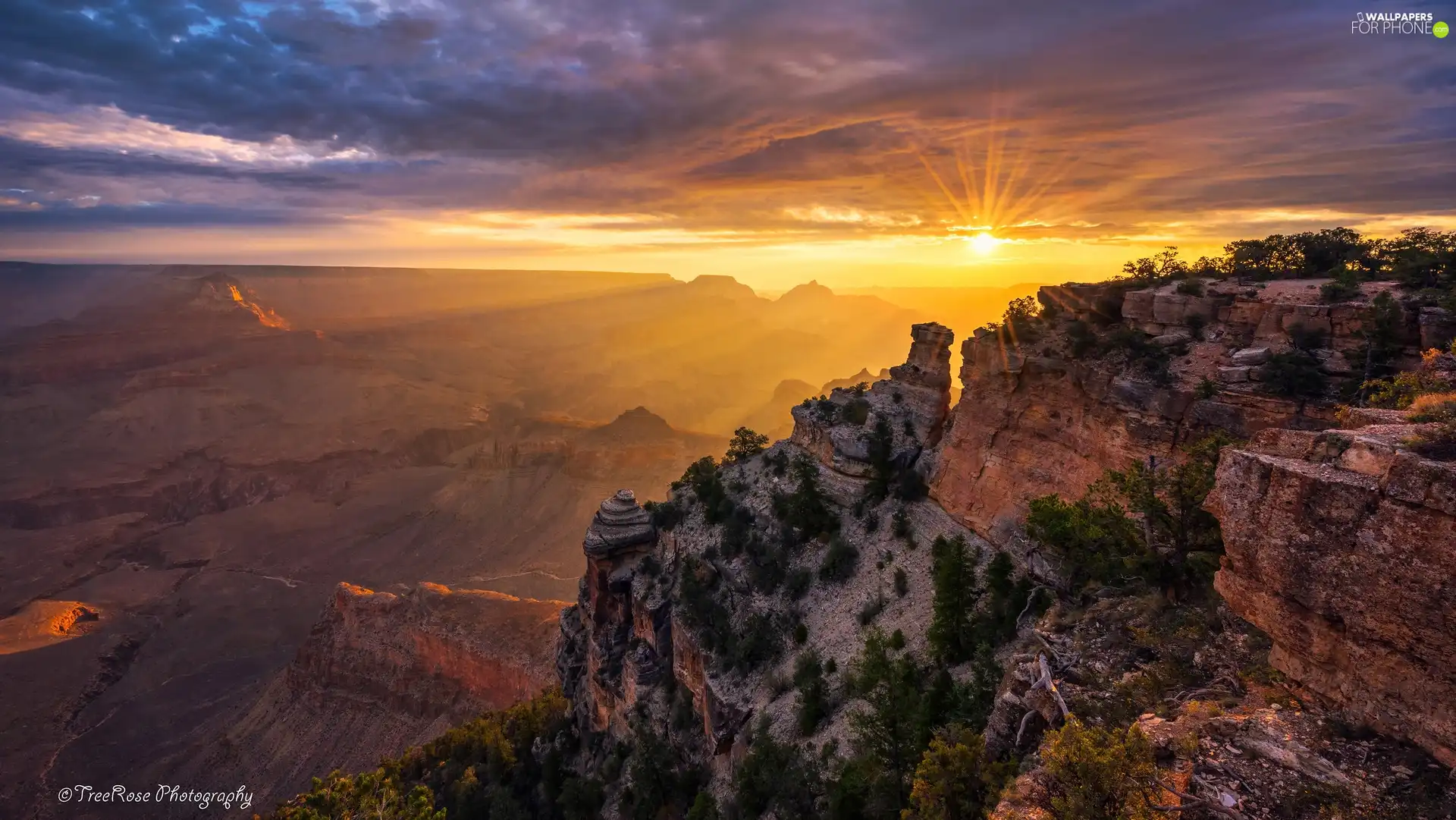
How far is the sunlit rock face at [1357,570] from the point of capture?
7867 mm

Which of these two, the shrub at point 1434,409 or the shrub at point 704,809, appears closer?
the shrub at point 1434,409

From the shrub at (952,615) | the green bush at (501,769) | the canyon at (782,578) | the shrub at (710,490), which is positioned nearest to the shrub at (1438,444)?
the canyon at (782,578)

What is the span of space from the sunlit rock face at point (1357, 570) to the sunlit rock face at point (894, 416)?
21.0m

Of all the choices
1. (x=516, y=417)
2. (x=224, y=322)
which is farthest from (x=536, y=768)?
(x=224, y=322)

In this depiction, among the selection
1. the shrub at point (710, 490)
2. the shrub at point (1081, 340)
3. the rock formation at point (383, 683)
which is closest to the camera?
the shrub at point (1081, 340)

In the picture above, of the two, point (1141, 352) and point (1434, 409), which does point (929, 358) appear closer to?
point (1141, 352)

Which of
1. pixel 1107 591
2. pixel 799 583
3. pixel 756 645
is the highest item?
pixel 1107 591

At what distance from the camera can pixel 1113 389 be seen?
22828 millimetres

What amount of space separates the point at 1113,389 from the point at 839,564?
1401 centimetres

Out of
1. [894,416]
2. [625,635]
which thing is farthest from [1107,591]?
[625,635]

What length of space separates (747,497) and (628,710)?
518 inches

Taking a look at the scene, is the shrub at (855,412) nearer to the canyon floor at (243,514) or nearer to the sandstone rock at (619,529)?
the sandstone rock at (619,529)

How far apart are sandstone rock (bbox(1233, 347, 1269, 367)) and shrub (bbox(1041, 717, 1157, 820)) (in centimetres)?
1748

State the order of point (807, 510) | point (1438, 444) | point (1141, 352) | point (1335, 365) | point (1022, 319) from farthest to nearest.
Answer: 1. point (807, 510)
2. point (1022, 319)
3. point (1141, 352)
4. point (1335, 365)
5. point (1438, 444)
